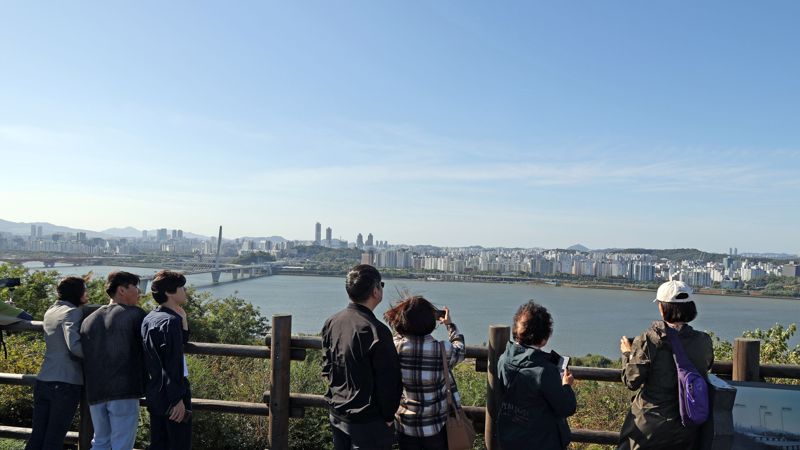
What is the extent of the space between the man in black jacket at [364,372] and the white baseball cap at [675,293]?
4.50 feet

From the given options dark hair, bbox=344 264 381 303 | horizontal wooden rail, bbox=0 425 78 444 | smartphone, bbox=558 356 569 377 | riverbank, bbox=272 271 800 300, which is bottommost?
riverbank, bbox=272 271 800 300

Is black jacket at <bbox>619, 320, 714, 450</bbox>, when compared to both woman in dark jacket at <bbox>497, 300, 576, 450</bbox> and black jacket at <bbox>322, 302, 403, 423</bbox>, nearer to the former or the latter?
woman in dark jacket at <bbox>497, 300, 576, 450</bbox>

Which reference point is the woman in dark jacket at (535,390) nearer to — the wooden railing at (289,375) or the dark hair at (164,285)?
the wooden railing at (289,375)

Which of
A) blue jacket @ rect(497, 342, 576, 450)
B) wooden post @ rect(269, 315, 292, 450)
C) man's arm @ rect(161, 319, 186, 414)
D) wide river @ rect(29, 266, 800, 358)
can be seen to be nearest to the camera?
blue jacket @ rect(497, 342, 576, 450)

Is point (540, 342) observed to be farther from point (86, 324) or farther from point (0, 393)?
point (0, 393)

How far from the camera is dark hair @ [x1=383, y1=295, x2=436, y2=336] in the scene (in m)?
2.83

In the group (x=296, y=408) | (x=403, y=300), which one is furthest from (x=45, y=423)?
(x=403, y=300)

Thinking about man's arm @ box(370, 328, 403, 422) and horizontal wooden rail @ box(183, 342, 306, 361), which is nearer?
man's arm @ box(370, 328, 403, 422)

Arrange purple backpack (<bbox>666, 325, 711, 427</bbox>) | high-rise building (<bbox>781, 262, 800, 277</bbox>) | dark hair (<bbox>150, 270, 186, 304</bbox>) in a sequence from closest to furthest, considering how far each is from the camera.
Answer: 1. purple backpack (<bbox>666, 325, 711, 427</bbox>)
2. dark hair (<bbox>150, 270, 186, 304</bbox>)
3. high-rise building (<bbox>781, 262, 800, 277</bbox>)

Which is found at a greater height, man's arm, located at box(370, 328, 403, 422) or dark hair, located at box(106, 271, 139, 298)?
dark hair, located at box(106, 271, 139, 298)

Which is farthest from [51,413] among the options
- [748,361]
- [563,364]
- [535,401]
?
[748,361]

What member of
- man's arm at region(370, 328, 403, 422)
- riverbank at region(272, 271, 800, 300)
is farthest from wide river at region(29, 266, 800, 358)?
man's arm at region(370, 328, 403, 422)

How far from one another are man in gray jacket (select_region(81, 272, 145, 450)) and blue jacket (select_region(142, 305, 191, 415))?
0.71ft

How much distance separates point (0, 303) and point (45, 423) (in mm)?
997
